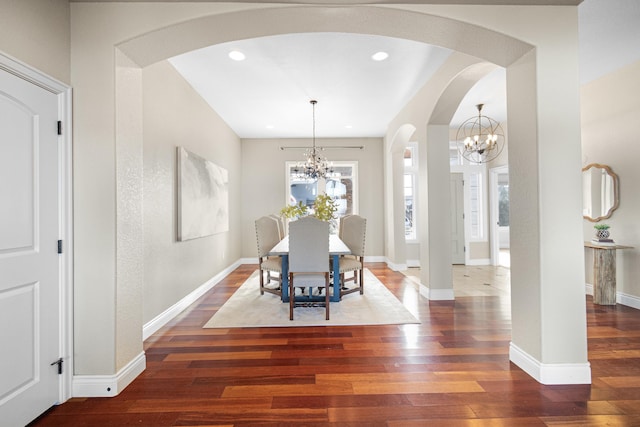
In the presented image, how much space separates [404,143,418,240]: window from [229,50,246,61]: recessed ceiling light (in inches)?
171

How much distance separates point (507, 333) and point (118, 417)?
10.2 ft

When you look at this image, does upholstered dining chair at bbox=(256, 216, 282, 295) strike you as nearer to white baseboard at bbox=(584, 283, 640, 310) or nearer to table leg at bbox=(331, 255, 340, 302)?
table leg at bbox=(331, 255, 340, 302)

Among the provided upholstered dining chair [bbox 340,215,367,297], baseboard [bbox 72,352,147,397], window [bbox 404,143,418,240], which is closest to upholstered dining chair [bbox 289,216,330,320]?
upholstered dining chair [bbox 340,215,367,297]

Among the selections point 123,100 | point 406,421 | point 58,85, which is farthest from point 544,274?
point 58,85

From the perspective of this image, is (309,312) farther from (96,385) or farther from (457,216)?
(457,216)

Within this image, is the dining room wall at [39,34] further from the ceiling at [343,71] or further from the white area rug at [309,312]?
the white area rug at [309,312]

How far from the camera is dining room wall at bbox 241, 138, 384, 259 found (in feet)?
22.6

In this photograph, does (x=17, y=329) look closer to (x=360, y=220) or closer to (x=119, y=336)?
(x=119, y=336)

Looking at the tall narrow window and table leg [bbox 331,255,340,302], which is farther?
the tall narrow window

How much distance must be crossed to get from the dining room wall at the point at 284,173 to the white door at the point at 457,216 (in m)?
1.50

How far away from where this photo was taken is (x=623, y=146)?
365 centimetres

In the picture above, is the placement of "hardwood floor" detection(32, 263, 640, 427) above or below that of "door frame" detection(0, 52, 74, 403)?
below

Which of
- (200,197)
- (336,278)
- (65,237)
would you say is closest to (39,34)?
(65,237)

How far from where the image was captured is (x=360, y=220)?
4449 millimetres
